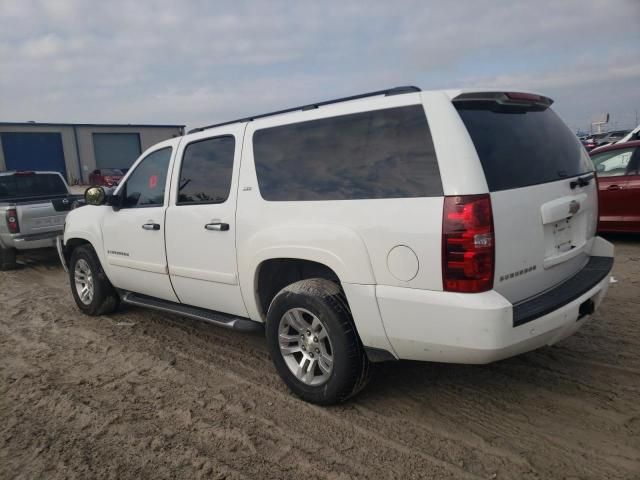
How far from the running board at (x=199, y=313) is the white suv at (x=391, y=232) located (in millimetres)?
24

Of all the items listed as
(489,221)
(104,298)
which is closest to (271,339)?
(489,221)

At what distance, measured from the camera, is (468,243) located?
2482mm

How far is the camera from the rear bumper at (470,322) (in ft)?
8.16

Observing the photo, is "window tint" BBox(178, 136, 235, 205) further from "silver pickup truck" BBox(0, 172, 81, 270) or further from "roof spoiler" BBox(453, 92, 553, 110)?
"silver pickup truck" BBox(0, 172, 81, 270)

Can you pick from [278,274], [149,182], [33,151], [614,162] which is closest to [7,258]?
[149,182]

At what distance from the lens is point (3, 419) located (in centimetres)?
329

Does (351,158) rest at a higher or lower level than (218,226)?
higher

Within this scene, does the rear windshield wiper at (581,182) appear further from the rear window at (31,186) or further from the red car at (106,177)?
the red car at (106,177)

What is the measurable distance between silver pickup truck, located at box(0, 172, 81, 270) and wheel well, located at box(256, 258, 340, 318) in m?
6.21

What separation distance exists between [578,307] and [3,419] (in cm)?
377

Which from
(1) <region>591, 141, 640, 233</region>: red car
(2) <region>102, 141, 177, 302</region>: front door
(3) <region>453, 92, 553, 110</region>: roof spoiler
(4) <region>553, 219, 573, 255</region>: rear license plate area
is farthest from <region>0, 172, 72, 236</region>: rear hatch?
(1) <region>591, 141, 640, 233</region>: red car

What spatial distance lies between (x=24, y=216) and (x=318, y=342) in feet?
22.9

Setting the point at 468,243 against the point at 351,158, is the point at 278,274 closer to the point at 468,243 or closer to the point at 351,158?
the point at 351,158

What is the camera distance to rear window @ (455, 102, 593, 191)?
2.68m
